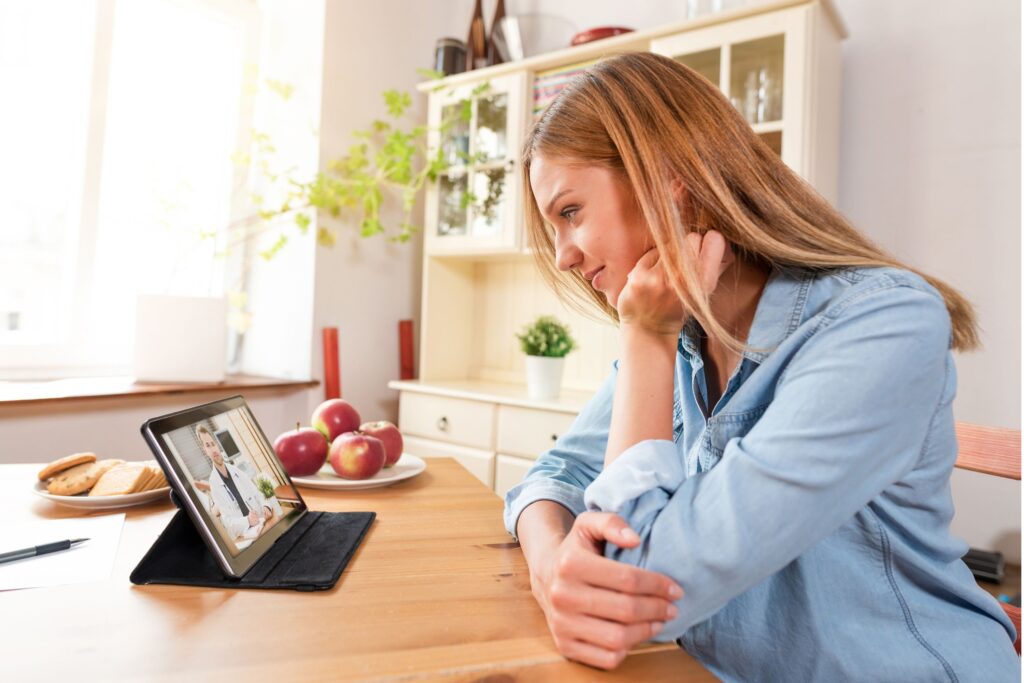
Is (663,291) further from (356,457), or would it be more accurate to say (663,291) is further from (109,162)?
(109,162)

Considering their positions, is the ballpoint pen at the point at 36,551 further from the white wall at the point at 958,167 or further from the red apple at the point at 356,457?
the white wall at the point at 958,167

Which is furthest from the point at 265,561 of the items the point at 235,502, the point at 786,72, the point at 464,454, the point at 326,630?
the point at 786,72

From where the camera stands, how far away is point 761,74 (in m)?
2.01

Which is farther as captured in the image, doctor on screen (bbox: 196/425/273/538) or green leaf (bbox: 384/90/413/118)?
green leaf (bbox: 384/90/413/118)

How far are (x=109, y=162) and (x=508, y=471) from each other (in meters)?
1.79

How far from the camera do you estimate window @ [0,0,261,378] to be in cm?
227

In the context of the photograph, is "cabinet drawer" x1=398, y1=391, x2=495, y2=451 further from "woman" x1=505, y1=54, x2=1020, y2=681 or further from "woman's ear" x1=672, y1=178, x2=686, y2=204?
"woman's ear" x1=672, y1=178, x2=686, y2=204

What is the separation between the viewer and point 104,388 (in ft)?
6.88

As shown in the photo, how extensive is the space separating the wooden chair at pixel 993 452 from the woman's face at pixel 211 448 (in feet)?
3.17

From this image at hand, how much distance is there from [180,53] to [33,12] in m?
0.48

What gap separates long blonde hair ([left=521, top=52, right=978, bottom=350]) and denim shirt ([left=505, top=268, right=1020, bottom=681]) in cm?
5

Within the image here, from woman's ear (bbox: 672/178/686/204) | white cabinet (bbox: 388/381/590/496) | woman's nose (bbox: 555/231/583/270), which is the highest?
woman's ear (bbox: 672/178/686/204)

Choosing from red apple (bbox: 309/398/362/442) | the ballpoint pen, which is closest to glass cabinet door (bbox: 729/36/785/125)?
red apple (bbox: 309/398/362/442)

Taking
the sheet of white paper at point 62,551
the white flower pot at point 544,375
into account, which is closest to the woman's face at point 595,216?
the sheet of white paper at point 62,551
